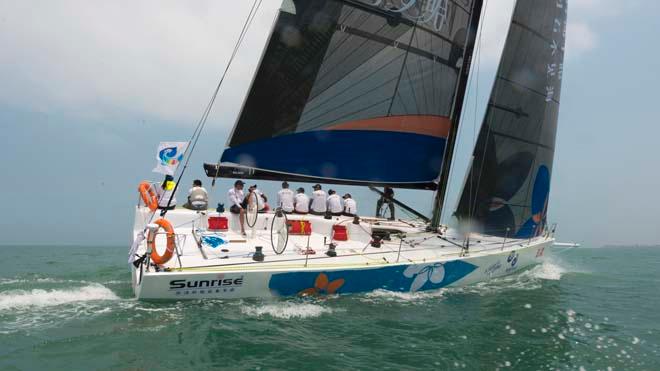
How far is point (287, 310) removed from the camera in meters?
5.30

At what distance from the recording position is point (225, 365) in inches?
148

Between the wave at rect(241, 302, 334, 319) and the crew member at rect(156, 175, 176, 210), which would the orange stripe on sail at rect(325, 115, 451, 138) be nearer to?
the crew member at rect(156, 175, 176, 210)

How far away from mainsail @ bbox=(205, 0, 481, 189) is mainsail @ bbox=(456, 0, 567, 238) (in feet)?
3.23

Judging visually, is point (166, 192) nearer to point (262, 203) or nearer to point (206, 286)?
point (262, 203)

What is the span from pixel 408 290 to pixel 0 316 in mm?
5663

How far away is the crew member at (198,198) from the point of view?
8438mm

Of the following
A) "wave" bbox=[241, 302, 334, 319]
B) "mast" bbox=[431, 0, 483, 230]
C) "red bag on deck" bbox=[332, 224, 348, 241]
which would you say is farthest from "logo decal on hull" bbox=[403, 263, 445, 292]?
"mast" bbox=[431, 0, 483, 230]

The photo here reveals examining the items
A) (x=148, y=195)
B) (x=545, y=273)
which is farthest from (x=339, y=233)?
Result: (x=545, y=273)

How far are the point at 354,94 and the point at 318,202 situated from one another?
3119 millimetres

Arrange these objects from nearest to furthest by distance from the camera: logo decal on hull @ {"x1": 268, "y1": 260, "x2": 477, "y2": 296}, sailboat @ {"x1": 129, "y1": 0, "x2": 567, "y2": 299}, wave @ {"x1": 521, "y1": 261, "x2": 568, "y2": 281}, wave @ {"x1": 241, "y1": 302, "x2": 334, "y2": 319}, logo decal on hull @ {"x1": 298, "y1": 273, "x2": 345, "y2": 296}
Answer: wave @ {"x1": 241, "y1": 302, "x2": 334, "y2": 319}
logo decal on hull @ {"x1": 268, "y1": 260, "x2": 477, "y2": 296}
logo decal on hull @ {"x1": 298, "y1": 273, "x2": 345, "y2": 296}
sailboat @ {"x1": 129, "y1": 0, "x2": 567, "y2": 299}
wave @ {"x1": 521, "y1": 261, "x2": 568, "y2": 281}

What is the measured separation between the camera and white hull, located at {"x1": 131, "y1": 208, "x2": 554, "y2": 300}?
207 inches

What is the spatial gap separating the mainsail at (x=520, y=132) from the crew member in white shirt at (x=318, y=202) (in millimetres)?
3247

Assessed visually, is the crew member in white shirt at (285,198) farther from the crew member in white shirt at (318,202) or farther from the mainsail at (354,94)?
the mainsail at (354,94)

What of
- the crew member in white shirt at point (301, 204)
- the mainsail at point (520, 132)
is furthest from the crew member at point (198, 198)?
the mainsail at point (520, 132)
